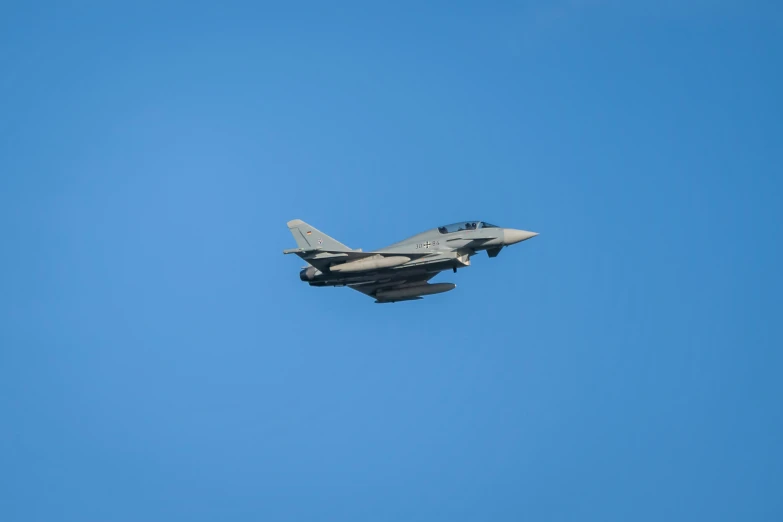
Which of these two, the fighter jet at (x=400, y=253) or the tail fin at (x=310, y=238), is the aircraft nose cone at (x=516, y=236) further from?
the tail fin at (x=310, y=238)

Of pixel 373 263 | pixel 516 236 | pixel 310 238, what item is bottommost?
pixel 373 263

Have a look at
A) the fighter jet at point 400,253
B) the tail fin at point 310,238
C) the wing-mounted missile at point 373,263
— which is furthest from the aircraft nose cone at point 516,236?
the tail fin at point 310,238

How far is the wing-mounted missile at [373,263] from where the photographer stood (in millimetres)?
46000

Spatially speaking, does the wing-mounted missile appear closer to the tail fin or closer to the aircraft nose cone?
the tail fin

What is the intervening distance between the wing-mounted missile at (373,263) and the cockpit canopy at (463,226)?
86.6 inches

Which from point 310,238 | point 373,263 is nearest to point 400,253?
point 373,263

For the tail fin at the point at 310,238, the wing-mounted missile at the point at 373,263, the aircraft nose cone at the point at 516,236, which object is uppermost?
the tail fin at the point at 310,238

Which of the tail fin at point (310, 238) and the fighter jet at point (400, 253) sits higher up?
the tail fin at point (310, 238)

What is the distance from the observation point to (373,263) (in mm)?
46156

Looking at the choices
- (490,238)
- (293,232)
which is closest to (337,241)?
(293,232)

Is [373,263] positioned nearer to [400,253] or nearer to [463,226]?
[400,253]

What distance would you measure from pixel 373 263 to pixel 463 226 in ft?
13.8

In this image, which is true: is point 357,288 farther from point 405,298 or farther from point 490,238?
point 490,238

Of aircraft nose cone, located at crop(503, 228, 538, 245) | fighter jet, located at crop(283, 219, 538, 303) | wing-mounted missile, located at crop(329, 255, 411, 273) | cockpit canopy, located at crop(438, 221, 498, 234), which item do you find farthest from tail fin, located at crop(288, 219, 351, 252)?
aircraft nose cone, located at crop(503, 228, 538, 245)
